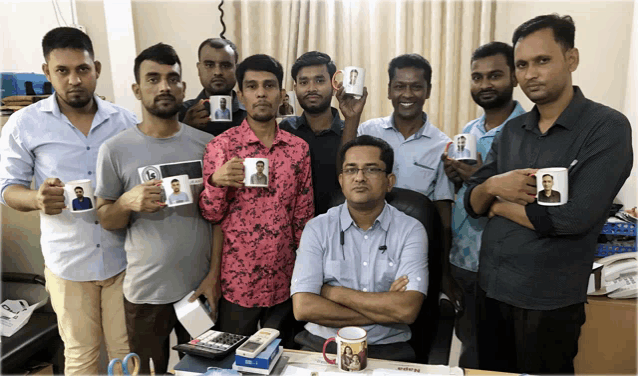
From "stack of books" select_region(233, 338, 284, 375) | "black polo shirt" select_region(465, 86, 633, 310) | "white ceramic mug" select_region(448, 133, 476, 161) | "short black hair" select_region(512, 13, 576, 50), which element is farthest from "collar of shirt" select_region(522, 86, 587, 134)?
"stack of books" select_region(233, 338, 284, 375)

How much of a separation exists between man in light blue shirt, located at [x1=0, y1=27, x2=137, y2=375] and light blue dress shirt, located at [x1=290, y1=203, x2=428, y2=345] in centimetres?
91

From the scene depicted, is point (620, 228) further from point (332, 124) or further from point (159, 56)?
point (159, 56)

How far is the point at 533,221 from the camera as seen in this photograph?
5.02ft

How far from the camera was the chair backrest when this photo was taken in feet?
6.00

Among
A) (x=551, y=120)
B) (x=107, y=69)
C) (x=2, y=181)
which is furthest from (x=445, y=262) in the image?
(x=107, y=69)

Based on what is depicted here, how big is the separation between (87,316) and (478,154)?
76.5 inches

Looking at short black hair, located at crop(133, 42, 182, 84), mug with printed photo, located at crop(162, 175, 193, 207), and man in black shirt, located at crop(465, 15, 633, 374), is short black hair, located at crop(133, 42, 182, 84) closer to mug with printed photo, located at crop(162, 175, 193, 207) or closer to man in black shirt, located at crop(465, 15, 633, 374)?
mug with printed photo, located at crop(162, 175, 193, 207)

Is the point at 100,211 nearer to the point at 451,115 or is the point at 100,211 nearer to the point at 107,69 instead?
the point at 107,69

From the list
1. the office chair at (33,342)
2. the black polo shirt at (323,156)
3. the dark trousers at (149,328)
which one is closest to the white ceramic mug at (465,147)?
the black polo shirt at (323,156)

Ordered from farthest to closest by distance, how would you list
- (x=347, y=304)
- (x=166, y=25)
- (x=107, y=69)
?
1. (x=166, y=25)
2. (x=107, y=69)
3. (x=347, y=304)

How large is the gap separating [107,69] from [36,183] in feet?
5.18

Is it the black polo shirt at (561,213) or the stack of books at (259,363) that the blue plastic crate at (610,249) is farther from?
the stack of books at (259,363)

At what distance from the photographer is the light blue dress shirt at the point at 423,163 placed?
2.15 meters

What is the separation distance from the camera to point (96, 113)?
80.8 inches
